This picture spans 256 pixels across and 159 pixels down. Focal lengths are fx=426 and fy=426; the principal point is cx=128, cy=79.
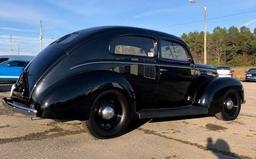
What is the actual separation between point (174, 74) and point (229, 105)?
5.92ft

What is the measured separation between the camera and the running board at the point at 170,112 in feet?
25.2

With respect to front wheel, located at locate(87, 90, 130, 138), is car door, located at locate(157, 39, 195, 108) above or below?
above

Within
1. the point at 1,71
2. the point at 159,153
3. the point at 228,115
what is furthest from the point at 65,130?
the point at 1,71

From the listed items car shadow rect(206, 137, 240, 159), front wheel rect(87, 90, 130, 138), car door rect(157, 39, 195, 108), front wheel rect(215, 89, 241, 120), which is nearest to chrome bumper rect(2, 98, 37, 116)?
front wheel rect(87, 90, 130, 138)

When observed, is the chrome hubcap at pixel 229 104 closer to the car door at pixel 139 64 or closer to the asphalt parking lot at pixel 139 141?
the asphalt parking lot at pixel 139 141

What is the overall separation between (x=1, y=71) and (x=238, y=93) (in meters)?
16.3

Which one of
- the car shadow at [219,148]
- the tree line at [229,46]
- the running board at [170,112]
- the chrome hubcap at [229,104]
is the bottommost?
the car shadow at [219,148]

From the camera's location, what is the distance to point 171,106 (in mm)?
8438

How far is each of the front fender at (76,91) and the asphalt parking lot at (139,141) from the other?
63 cm

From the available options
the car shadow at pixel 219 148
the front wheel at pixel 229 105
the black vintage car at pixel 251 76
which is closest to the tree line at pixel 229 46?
the black vintage car at pixel 251 76

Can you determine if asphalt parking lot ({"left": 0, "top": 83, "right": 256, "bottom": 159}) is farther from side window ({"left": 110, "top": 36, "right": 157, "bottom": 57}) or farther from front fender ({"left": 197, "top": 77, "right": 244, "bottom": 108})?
side window ({"left": 110, "top": 36, "right": 157, "bottom": 57})

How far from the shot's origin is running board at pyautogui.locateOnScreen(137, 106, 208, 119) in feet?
25.2

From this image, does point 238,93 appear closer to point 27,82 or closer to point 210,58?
point 27,82

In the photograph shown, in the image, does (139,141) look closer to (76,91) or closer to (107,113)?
(107,113)
